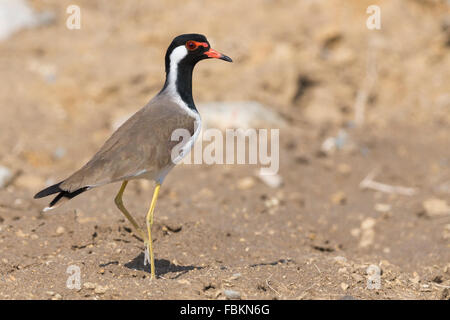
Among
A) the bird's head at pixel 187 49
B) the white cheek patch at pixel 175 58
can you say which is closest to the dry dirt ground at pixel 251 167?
the white cheek patch at pixel 175 58

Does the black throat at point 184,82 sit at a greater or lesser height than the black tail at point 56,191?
greater

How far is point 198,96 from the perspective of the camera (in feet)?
33.0

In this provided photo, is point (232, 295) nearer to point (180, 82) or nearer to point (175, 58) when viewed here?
point (180, 82)

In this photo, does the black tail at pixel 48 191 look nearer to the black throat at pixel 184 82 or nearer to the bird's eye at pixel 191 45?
the black throat at pixel 184 82

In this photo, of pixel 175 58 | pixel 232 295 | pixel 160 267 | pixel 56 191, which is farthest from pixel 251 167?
pixel 232 295

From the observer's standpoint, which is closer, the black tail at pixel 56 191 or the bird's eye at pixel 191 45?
the black tail at pixel 56 191

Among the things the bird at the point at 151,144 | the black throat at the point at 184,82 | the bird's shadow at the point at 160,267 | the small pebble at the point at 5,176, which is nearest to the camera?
the bird at the point at 151,144

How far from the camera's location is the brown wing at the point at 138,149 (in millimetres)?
4828

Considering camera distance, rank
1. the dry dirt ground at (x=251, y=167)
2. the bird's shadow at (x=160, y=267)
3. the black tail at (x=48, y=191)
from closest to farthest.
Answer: the black tail at (x=48, y=191) < the dry dirt ground at (x=251, y=167) < the bird's shadow at (x=160, y=267)

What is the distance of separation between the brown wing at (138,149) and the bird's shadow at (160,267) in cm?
77

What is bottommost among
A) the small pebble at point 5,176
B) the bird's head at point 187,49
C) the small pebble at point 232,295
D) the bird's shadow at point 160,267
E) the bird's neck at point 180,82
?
the bird's shadow at point 160,267

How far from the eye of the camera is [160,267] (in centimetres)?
538

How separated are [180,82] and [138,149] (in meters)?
0.82

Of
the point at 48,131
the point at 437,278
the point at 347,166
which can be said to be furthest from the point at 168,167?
the point at 48,131
